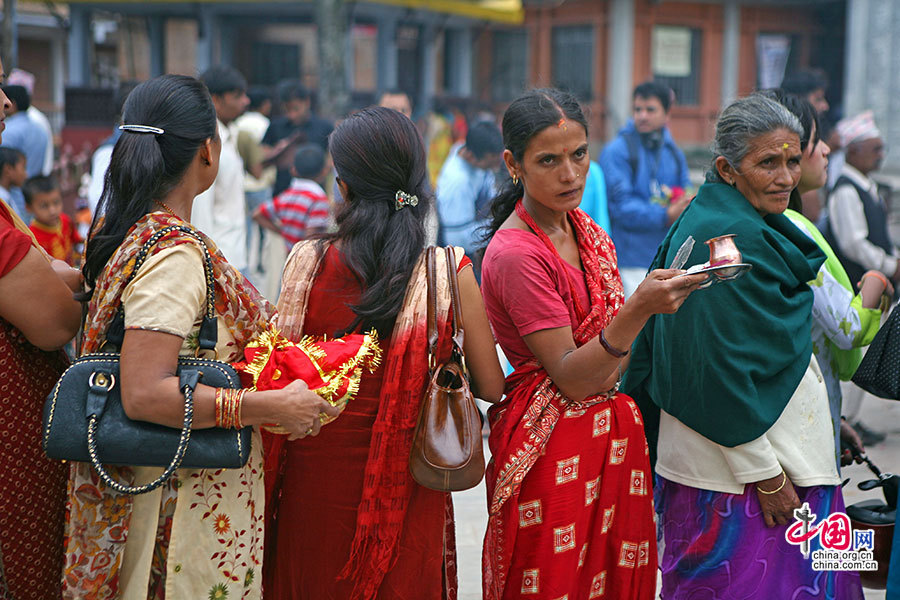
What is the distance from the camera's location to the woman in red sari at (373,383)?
2.39 m

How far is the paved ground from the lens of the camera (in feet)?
13.0

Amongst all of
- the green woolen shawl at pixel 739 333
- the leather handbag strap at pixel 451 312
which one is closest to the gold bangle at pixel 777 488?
the green woolen shawl at pixel 739 333

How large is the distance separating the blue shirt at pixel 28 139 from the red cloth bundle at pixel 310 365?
5681 millimetres

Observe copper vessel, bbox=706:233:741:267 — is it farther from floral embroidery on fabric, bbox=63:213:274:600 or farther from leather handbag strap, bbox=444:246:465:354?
floral embroidery on fabric, bbox=63:213:274:600

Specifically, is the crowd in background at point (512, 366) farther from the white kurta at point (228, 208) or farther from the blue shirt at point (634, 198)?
the white kurta at point (228, 208)

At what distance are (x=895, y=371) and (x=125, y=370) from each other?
2227 mm

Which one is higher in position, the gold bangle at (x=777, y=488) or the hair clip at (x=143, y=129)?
the hair clip at (x=143, y=129)

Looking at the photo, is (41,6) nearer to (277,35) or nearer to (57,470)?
(277,35)

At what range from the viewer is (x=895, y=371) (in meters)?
2.85

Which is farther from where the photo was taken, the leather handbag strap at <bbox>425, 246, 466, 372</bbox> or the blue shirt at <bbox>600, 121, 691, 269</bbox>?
the blue shirt at <bbox>600, 121, 691, 269</bbox>

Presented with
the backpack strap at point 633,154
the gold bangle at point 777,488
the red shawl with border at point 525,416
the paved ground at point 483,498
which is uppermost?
the backpack strap at point 633,154

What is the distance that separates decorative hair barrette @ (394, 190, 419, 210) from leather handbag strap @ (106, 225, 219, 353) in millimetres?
521

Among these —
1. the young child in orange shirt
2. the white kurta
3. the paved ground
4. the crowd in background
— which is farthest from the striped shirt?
the crowd in background

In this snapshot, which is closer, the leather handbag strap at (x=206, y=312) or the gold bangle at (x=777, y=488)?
the leather handbag strap at (x=206, y=312)
